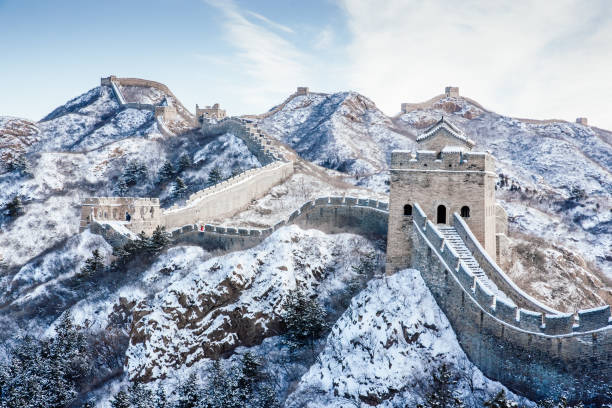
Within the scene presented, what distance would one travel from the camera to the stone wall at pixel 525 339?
14.5m

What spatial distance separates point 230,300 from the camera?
91.0ft

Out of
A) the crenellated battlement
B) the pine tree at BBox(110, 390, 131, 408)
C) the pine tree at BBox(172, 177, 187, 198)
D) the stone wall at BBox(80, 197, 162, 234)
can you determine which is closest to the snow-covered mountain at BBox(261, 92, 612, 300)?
the crenellated battlement

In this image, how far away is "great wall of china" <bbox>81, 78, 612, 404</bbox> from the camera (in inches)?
586

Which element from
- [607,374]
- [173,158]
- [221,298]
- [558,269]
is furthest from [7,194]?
[607,374]

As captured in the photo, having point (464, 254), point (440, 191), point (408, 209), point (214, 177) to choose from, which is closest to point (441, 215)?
point (440, 191)

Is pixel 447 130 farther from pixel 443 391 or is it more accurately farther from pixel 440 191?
pixel 443 391

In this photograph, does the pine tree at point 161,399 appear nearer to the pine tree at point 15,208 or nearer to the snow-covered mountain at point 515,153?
the snow-covered mountain at point 515,153

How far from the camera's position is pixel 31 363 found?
29000 mm

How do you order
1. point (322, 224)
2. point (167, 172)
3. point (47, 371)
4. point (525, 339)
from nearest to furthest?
point (525, 339) → point (47, 371) → point (322, 224) → point (167, 172)

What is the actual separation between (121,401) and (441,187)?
676 inches

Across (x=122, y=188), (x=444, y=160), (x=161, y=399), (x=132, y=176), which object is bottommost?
(x=161, y=399)

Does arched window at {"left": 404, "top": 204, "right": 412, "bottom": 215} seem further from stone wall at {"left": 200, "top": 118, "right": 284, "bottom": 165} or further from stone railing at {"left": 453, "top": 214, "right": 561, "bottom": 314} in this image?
stone wall at {"left": 200, "top": 118, "right": 284, "bottom": 165}

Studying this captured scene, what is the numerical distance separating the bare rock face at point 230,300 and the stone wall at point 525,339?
28.7ft

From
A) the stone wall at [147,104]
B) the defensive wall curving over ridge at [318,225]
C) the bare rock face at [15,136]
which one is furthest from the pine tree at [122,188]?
the bare rock face at [15,136]
